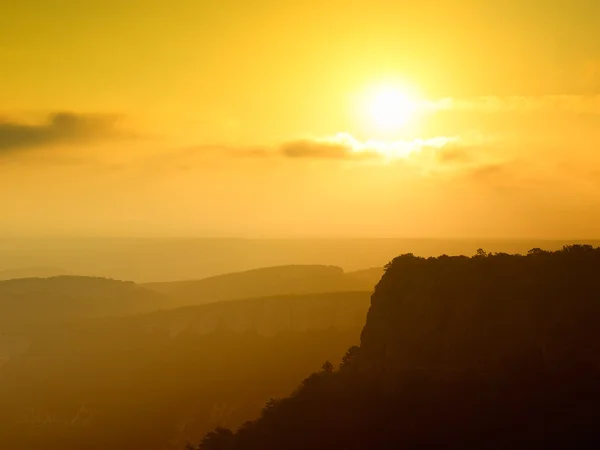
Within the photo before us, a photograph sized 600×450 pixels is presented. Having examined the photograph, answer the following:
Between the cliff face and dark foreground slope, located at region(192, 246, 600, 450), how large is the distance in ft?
0.27

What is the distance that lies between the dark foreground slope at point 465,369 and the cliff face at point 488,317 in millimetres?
81

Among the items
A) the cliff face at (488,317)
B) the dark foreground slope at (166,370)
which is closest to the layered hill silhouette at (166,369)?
the dark foreground slope at (166,370)

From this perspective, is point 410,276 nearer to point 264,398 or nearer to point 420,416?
point 420,416

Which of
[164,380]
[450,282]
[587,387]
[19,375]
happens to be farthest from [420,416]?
[19,375]

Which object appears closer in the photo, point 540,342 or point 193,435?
point 540,342

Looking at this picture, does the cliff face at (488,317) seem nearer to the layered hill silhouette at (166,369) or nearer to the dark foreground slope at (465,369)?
the dark foreground slope at (465,369)

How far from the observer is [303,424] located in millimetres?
40594

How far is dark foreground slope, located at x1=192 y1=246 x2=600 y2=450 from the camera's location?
33.5 metres

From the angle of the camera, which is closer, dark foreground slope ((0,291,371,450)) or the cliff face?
the cliff face

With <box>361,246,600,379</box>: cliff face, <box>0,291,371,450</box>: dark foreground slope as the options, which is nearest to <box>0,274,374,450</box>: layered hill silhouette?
<box>0,291,371,450</box>: dark foreground slope

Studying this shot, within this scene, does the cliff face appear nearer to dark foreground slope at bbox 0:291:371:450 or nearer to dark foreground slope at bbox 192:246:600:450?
dark foreground slope at bbox 192:246:600:450

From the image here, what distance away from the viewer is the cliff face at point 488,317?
38.8 m

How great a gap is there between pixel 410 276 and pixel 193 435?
51.8 meters

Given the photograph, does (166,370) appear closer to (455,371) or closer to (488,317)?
(488,317)
